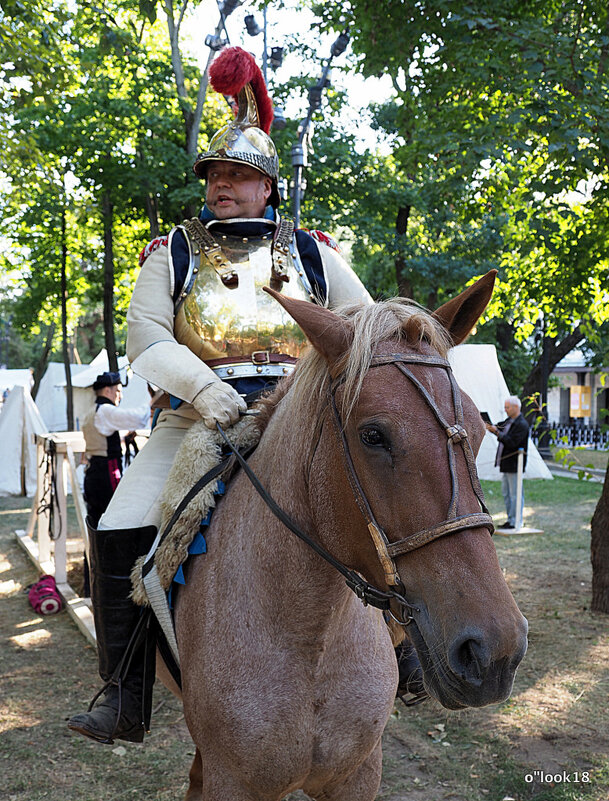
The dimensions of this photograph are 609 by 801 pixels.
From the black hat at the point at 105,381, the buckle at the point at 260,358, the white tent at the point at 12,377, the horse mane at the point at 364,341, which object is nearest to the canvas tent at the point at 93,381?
the black hat at the point at 105,381

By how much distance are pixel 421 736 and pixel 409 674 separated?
2.44 m

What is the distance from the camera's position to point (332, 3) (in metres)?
7.54

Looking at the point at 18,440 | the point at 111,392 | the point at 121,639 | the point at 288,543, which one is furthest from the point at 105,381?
the point at 18,440

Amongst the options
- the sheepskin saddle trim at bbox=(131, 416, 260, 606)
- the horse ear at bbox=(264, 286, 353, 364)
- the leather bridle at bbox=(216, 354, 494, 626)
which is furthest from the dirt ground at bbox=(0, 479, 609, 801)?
the horse ear at bbox=(264, 286, 353, 364)

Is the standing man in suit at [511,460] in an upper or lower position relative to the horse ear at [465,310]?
lower

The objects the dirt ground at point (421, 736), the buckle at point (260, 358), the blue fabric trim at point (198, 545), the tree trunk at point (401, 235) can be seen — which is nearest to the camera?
the blue fabric trim at point (198, 545)

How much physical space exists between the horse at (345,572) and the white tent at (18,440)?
559 inches

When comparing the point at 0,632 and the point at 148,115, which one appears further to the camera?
the point at 148,115

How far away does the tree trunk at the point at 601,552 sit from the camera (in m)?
6.89

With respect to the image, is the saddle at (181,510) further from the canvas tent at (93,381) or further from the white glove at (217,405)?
the canvas tent at (93,381)

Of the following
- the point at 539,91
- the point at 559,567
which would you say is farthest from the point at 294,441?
the point at 559,567

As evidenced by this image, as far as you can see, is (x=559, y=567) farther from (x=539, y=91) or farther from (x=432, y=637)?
(x=432, y=637)

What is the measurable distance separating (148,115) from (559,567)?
12.2 metres

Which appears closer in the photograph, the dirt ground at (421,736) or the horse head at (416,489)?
the horse head at (416,489)
